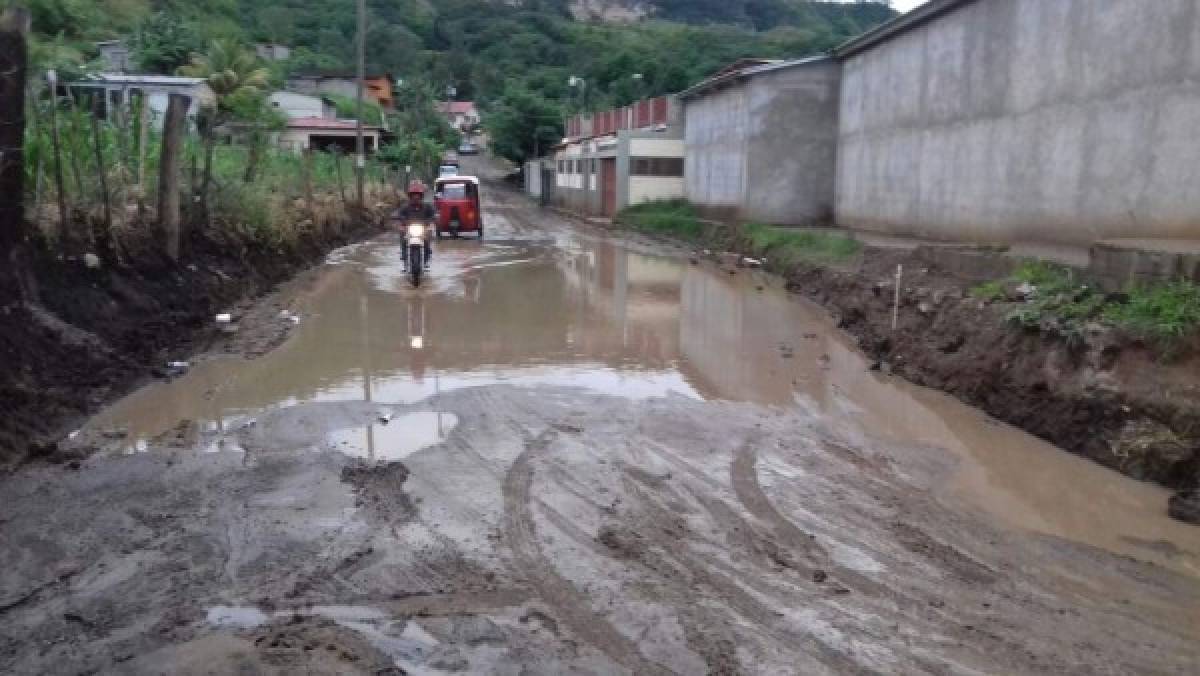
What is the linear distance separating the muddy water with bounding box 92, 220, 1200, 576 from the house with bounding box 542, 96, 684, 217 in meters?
22.8

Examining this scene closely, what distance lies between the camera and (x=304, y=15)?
89188mm

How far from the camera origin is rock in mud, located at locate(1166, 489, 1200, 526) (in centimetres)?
665

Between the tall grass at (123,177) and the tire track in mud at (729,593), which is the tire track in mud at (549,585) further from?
the tall grass at (123,177)

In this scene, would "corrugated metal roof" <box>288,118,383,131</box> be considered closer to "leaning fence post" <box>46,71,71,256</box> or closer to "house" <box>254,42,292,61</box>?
"house" <box>254,42,292,61</box>

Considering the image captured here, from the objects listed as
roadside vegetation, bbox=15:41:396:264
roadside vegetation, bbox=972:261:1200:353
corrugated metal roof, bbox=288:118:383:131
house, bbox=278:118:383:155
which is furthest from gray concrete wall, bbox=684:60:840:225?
corrugated metal roof, bbox=288:118:383:131

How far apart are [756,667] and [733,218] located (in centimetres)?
2849

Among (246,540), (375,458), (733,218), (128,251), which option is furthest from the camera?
(733,218)

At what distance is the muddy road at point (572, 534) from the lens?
452 centimetres

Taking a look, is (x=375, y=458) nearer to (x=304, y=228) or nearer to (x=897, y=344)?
(x=897, y=344)

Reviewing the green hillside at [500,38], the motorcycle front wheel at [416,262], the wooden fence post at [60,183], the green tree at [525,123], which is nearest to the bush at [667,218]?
the motorcycle front wheel at [416,262]

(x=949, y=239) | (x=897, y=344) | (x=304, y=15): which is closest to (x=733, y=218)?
(x=949, y=239)

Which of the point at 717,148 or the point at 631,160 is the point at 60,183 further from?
the point at 631,160

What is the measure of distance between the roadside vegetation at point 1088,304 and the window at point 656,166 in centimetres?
3093

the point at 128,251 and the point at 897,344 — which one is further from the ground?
the point at 128,251
